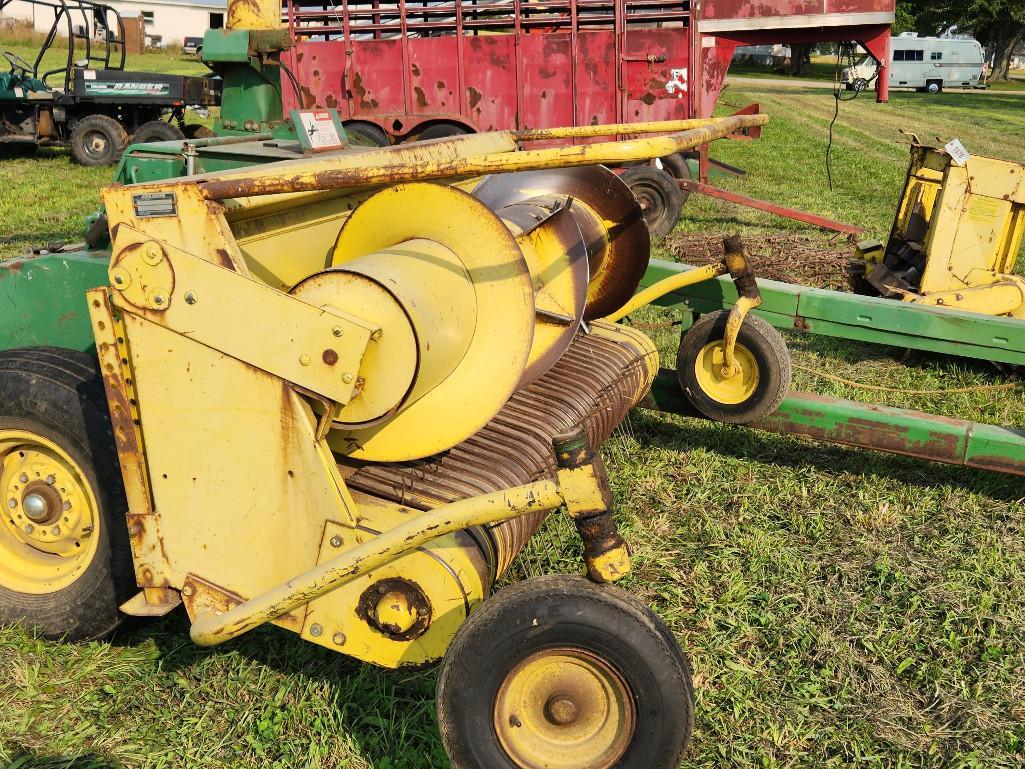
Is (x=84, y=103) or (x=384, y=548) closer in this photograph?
(x=384, y=548)

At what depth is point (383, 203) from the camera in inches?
115

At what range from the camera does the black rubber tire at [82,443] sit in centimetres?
289

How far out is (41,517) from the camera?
304 cm

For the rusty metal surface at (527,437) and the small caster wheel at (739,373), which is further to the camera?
the small caster wheel at (739,373)

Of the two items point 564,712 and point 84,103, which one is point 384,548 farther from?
point 84,103

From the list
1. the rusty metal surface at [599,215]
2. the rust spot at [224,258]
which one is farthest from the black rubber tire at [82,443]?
the rusty metal surface at [599,215]

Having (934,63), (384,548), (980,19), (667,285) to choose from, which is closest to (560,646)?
(384,548)

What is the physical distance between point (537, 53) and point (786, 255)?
3.61 m

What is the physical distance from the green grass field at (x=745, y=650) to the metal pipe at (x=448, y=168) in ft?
4.88

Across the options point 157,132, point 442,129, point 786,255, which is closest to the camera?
point 786,255

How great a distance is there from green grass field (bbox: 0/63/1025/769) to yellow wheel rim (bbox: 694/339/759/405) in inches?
14.0

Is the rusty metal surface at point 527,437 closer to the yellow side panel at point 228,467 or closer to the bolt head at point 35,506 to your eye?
the yellow side panel at point 228,467

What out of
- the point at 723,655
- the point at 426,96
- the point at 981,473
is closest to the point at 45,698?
the point at 723,655

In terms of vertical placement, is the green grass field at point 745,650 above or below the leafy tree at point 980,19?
below
